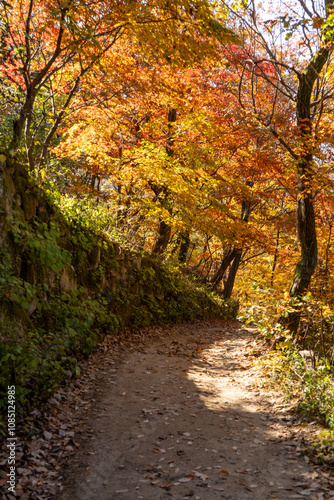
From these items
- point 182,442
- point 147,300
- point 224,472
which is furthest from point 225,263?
point 224,472

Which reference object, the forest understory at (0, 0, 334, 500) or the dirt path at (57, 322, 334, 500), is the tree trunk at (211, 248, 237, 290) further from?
the dirt path at (57, 322, 334, 500)

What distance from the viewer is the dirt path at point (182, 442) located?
3.46 m

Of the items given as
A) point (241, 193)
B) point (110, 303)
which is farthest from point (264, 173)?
point (110, 303)

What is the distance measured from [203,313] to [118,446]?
11.1 meters

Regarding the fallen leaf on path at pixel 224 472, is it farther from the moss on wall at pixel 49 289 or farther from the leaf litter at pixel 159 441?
the moss on wall at pixel 49 289

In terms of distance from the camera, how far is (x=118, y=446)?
415 cm

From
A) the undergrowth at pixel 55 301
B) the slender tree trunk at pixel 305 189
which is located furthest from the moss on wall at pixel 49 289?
the slender tree trunk at pixel 305 189

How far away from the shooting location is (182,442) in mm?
4367

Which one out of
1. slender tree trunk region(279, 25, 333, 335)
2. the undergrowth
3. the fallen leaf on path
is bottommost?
the fallen leaf on path

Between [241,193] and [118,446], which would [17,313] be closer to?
[118,446]

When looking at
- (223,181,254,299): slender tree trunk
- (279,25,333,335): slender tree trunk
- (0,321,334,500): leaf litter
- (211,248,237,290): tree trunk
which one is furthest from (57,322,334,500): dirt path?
(211,248,237,290): tree trunk

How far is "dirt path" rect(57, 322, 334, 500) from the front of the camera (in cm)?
346

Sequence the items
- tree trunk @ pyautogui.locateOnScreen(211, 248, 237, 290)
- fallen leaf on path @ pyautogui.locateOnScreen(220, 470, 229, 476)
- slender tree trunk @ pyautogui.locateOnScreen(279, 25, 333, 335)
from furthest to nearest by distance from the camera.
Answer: tree trunk @ pyautogui.locateOnScreen(211, 248, 237, 290) → slender tree trunk @ pyautogui.locateOnScreen(279, 25, 333, 335) → fallen leaf on path @ pyautogui.locateOnScreen(220, 470, 229, 476)

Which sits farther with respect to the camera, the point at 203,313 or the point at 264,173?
the point at 203,313
